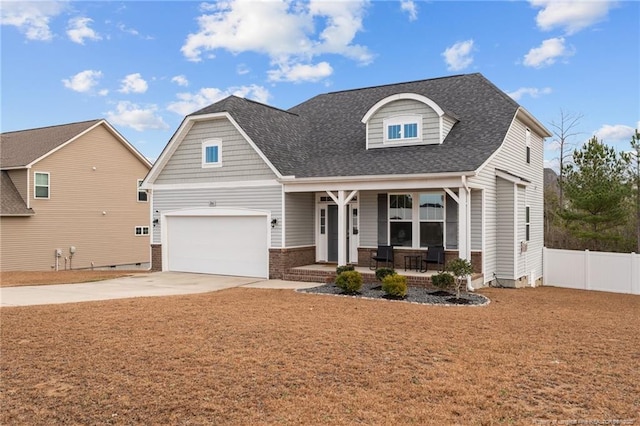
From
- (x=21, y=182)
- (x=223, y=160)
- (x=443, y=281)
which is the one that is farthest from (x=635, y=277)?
(x=21, y=182)

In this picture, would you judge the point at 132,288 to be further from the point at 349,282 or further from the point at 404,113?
the point at 404,113

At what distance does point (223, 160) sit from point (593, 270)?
1452 cm

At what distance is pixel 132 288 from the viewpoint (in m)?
14.1

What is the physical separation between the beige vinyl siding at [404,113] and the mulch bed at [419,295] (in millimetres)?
5160

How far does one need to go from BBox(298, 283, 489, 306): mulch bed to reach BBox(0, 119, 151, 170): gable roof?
18.6m

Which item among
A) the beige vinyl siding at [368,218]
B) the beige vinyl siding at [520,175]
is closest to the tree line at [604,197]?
the beige vinyl siding at [520,175]

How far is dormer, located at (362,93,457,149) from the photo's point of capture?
15.8m

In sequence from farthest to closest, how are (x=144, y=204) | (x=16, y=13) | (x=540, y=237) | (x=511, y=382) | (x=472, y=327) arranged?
(x=144, y=204), (x=540, y=237), (x=16, y=13), (x=472, y=327), (x=511, y=382)

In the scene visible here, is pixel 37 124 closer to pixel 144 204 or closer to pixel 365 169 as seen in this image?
pixel 144 204

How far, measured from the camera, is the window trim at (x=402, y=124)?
16.1 meters

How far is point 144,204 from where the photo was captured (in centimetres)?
3011

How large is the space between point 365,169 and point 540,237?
9420mm

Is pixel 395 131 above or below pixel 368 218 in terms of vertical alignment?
above

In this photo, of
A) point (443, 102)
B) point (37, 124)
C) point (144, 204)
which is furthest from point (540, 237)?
point (37, 124)
